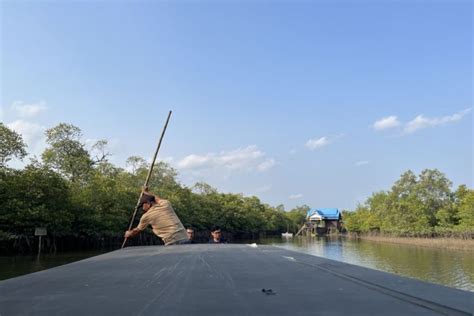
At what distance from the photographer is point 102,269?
16.3ft

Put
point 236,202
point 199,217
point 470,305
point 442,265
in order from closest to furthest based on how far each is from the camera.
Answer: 1. point 470,305
2. point 442,265
3. point 199,217
4. point 236,202

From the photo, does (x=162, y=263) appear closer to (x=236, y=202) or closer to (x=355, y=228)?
(x=236, y=202)

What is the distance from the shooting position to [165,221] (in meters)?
10.3

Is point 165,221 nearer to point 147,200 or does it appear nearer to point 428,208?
point 147,200

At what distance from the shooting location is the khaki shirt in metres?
10.1

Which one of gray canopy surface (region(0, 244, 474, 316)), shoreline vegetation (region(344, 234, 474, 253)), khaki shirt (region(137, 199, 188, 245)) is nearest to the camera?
gray canopy surface (region(0, 244, 474, 316))

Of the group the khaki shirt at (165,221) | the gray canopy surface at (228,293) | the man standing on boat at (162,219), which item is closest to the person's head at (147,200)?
the man standing on boat at (162,219)

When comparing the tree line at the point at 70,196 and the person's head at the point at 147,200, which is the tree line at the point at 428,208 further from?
the person's head at the point at 147,200

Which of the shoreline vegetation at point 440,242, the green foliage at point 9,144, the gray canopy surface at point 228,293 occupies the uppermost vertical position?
the green foliage at point 9,144

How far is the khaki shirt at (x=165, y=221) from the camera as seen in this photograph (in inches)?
399

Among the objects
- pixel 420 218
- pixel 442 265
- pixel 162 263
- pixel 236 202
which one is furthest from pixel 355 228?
pixel 162 263

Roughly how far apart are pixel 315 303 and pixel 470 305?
39.2 inches

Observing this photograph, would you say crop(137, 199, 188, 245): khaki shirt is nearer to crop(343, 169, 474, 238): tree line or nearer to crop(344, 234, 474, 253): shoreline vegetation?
crop(344, 234, 474, 253): shoreline vegetation

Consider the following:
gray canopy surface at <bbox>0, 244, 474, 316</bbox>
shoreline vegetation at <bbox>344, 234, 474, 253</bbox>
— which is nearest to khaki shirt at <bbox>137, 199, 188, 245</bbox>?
gray canopy surface at <bbox>0, 244, 474, 316</bbox>
